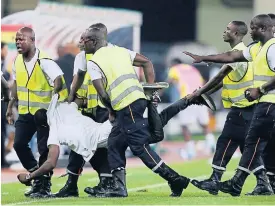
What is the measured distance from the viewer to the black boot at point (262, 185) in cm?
1383

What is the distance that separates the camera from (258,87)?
507 inches

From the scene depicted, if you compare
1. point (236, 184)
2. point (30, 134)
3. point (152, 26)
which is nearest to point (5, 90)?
Answer: point (30, 134)

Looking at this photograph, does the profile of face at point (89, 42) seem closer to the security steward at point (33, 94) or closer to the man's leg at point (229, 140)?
the security steward at point (33, 94)

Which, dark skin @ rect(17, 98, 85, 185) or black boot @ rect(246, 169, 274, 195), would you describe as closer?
dark skin @ rect(17, 98, 85, 185)

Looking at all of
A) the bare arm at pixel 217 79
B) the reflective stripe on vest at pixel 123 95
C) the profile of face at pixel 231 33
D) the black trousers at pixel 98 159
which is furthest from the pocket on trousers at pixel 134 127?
the profile of face at pixel 231 33

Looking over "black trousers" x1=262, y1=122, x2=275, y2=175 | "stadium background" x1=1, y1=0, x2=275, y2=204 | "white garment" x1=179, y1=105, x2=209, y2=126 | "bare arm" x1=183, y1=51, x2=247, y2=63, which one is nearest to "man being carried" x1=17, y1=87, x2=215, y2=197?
"bare arm" x1=183, y1=51, x2=247, y2=63

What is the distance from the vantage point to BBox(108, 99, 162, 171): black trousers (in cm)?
1305

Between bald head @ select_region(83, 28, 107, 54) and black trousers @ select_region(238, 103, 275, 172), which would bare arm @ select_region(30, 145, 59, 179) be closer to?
bald head @ select_region(83, 28, 107, 54)

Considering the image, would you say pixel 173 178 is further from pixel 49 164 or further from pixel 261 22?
pixel 261 22

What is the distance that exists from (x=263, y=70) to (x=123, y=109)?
1.65 metres

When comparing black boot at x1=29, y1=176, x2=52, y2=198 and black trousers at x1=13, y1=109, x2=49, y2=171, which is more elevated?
black trousers at x1=13, y1=109, x2=49, y2=171

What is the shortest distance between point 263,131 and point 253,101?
57 centimetres

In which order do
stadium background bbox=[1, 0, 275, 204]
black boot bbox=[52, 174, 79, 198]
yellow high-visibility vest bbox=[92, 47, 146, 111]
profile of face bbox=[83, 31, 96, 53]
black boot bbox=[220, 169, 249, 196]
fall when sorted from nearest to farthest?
yellow high-visibility vest bbox=[92, 47, 146, 111] < black boot bbox=[220, 169, 249, 196] < profile of face bbox=[83, 31, 96, 53] < black boot bbox=[52, 174, 79, 198] < stadium background bbox=[1, 0, 275, 204]

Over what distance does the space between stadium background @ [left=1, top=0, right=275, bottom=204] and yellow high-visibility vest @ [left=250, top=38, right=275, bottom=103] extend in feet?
19.6
